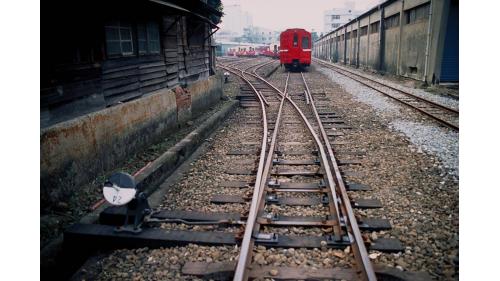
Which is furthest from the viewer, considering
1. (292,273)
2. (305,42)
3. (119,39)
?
(305,42)

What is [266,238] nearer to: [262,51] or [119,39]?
[119,39]

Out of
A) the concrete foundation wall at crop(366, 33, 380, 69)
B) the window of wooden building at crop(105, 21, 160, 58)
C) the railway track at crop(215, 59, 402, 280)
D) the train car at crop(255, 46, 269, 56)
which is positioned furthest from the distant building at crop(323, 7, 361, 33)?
the railway track at crop(215, 59, 402, 280)

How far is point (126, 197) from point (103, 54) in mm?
3542

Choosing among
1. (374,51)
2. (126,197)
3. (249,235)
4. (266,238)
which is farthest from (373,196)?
(374,51)

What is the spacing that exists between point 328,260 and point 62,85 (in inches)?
172

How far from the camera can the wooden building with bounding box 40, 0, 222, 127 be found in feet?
15.9

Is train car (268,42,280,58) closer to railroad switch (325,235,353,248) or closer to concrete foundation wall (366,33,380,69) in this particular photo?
concrete foundation wall (366,33,380,69)

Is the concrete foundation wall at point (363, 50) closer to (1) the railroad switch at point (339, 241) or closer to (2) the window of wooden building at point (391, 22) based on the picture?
(2) the window of wooden building at point (391, 22)

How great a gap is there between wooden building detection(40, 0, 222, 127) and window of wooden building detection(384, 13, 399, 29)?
1706cm

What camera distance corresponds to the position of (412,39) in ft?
64.0

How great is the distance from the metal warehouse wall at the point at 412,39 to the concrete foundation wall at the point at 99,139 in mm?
13888

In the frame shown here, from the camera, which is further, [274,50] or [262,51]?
[262,51]

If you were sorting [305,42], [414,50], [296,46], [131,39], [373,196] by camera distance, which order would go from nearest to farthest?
[373,196]
[131,39]
[414,50]
[296,46]
[305,42]

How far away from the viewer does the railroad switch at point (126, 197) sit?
364 cm
